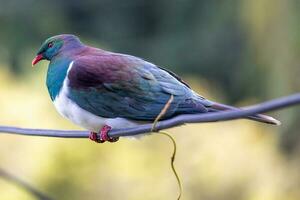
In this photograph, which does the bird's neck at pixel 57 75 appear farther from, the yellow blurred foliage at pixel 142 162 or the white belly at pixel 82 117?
the yellow blurred foliage at pixel 142 162

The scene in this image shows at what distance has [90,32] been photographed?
51.8 ft

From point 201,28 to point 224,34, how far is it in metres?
0.50

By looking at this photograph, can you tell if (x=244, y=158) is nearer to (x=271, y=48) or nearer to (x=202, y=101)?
(x=271, y=48)

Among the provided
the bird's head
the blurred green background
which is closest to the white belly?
the bird's head

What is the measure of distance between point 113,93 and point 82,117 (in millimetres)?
125

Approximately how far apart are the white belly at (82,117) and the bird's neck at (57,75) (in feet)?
0.08

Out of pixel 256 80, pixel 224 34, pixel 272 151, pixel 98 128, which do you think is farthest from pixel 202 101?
pixel 224 34

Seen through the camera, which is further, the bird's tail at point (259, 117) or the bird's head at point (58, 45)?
the bird's head at point (58, 45)

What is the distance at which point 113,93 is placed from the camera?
11.0ft

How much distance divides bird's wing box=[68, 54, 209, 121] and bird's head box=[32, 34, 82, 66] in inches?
5.0

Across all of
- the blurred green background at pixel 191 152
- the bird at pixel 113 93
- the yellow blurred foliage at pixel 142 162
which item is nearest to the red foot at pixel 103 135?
the bird at pixel 113 93

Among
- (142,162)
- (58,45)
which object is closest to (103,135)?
(58,45)

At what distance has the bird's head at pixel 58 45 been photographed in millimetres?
3559

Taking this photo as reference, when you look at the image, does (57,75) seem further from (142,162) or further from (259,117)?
(142,162)
